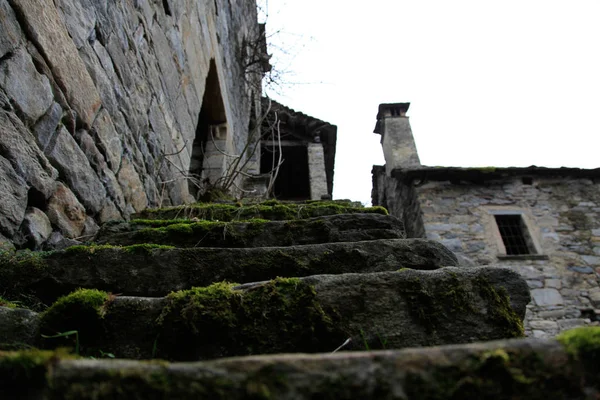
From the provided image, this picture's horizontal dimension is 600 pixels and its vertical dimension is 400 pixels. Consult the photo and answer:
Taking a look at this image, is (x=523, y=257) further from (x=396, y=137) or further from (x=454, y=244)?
(x=396, y=137)

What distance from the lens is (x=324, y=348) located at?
1070 millimetres

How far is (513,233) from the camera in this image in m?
8.61

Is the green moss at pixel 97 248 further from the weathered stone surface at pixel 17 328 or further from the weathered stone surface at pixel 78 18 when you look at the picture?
the weathered stone surface at pixel 78 18

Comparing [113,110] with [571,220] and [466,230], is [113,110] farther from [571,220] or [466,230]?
[571,220]

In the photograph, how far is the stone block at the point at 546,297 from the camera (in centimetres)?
747

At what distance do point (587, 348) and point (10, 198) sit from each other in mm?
1686

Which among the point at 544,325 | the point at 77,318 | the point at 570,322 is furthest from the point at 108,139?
the point at 570,322

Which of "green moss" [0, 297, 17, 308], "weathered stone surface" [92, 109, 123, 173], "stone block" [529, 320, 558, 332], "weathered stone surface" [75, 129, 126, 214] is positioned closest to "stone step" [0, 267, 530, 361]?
"green moss" [0, 297, 17, 308]

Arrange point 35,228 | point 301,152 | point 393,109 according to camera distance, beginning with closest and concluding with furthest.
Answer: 1. point 35,228
2. point 393,109
3. point 301,152

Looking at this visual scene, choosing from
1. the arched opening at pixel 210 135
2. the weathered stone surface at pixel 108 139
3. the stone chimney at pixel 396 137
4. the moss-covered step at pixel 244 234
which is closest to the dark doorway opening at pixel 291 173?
the stone chimney at pixel 396 137

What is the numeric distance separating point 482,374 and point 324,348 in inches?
18.2

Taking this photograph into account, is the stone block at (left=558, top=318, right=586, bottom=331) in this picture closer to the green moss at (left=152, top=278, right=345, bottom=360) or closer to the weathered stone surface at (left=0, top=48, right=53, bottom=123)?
the green moss at (left=152, top=278, right=345, bottom=360)

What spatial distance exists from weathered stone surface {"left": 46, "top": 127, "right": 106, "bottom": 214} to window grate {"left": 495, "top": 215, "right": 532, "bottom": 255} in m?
8.18

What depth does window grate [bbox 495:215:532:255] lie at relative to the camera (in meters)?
8.42
